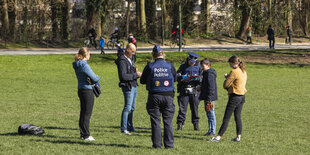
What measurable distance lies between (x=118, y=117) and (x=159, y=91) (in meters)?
5.37

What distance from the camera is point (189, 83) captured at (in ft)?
34.8

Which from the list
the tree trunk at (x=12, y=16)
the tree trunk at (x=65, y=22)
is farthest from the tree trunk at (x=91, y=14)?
the tree trunk at (x=12, y=16)

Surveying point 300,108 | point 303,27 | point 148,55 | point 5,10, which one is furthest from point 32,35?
point 300,108

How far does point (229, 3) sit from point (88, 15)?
1293 cm

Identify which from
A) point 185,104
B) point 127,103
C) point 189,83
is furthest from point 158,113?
point 185,104

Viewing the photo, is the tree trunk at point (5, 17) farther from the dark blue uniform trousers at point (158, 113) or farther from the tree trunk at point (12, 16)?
the dark blue uniform trousers at point (158, 113)

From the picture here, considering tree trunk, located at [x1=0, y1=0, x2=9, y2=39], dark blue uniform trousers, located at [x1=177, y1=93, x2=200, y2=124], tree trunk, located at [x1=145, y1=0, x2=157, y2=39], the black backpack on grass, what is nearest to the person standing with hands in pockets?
dark blue uniform trousers, located at [x1=177, y1=93, x2=200, y2=124]

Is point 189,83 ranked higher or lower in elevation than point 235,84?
lower

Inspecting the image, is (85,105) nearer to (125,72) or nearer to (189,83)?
(125,72)

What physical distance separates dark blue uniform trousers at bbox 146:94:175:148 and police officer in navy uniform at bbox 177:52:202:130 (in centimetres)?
197

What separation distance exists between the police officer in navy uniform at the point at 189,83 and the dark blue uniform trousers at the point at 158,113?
6.48 ft

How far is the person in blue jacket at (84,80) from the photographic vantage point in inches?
346

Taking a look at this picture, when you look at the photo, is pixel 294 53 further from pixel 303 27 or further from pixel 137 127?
pixel 137 127

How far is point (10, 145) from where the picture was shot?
28.7 feet
